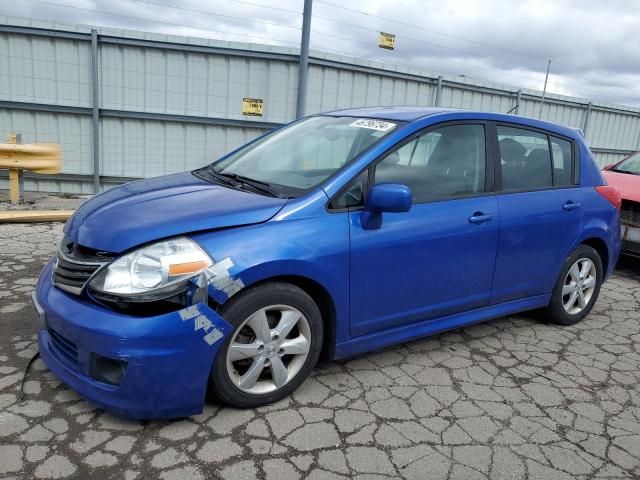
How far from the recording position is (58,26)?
786 centimetres

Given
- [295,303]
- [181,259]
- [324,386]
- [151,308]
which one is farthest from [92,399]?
[324,386]

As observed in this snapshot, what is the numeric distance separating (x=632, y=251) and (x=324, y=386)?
4384mm

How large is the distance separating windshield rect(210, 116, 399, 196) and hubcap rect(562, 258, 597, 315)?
207cm

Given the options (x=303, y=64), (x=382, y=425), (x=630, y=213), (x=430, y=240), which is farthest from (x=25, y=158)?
(x=630, y=213)

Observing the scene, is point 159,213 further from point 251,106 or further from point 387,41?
point 387,41

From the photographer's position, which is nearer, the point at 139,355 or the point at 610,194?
the point at 139,355

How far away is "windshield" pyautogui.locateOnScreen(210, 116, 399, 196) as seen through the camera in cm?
316

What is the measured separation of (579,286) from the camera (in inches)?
170

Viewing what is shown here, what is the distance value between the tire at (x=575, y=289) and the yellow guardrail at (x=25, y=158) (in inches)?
242

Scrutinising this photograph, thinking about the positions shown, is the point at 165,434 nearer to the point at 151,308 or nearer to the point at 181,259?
the point at 151,308

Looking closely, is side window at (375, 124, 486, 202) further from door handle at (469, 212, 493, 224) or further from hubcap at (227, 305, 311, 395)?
hubcap at (227, 305, 311, 395)

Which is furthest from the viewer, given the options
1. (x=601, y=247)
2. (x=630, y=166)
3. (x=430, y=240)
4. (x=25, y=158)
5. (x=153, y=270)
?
(x=25, y=158)

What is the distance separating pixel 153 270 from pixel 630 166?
639 cm

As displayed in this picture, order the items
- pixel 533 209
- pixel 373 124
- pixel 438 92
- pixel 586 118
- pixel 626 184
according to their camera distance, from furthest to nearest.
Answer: pixel 586 118 → pixel 438 92 → pixel 626 184 → pixel 533 209 → pixel 373 124
